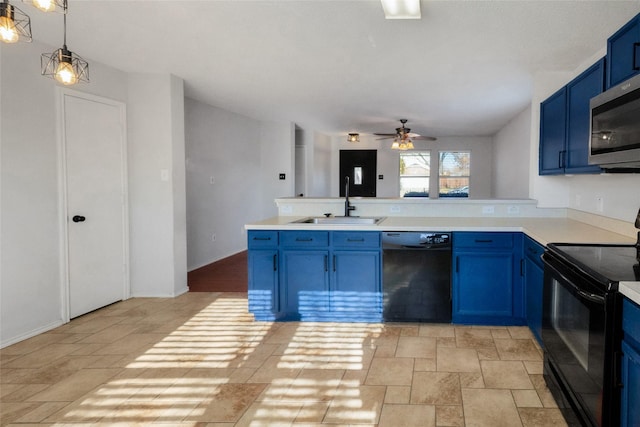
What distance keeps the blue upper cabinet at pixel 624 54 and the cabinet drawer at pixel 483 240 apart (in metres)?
1.32

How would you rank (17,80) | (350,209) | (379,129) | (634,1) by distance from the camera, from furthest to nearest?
(379,129)
(350,209)
(17,80)
(634,1)

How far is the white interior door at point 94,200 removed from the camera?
3.89m

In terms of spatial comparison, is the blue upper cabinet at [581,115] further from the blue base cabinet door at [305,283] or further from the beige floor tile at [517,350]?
the blue base cabinet door at [305,283]

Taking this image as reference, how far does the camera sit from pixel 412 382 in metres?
2.63

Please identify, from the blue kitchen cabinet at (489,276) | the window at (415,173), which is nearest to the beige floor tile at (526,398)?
the blue kitchen cabinet at (489,276)

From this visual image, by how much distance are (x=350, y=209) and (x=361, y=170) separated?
7209mm

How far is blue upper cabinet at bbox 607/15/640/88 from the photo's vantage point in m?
2.25

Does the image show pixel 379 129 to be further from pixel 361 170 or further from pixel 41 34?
pixel 41 34

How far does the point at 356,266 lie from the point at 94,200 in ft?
8.09

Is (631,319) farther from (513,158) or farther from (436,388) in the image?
(513,158)

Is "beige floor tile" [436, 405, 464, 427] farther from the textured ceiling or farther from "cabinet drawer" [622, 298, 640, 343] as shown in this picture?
the textured ceiling

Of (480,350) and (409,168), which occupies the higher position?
(409,168)

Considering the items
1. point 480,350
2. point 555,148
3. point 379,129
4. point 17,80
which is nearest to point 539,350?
point 480,350

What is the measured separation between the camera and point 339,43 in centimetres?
350
